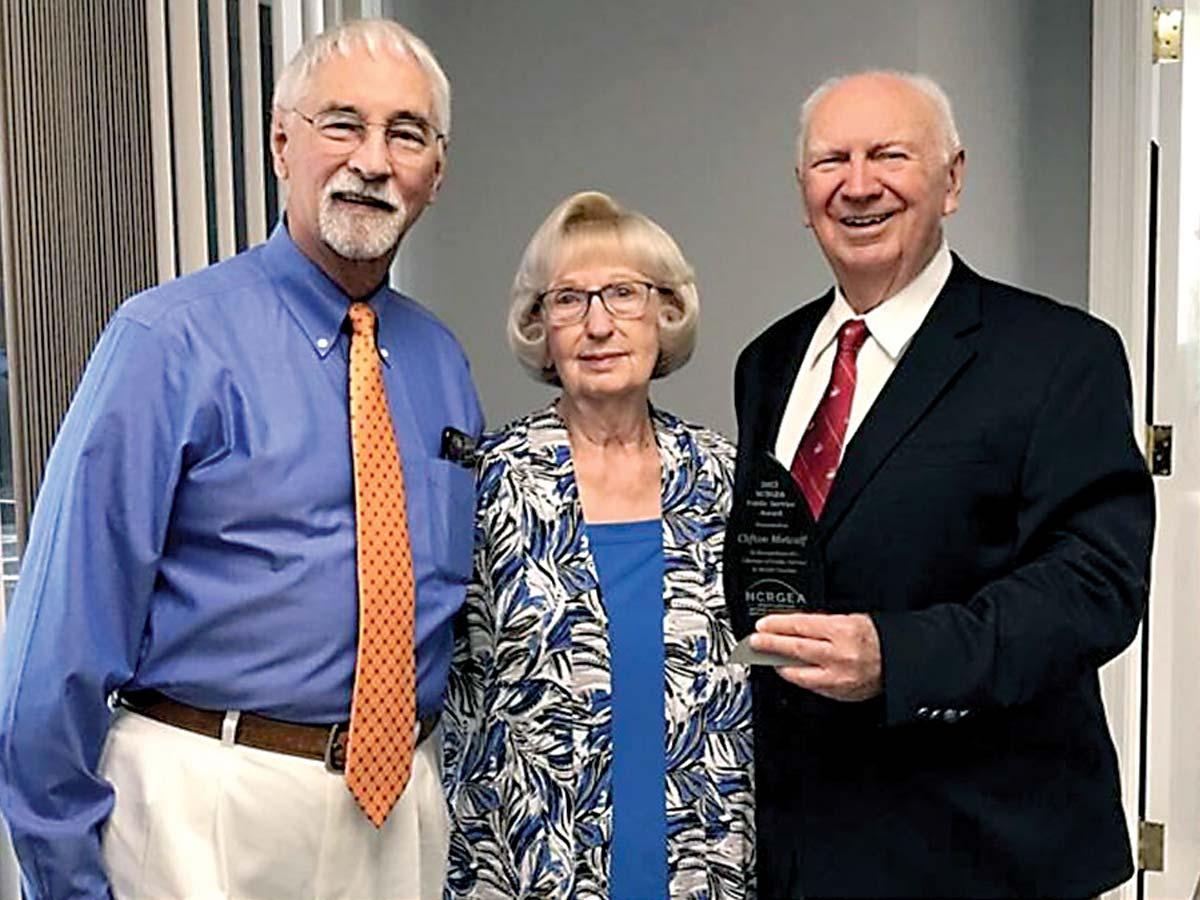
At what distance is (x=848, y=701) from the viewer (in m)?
1.29

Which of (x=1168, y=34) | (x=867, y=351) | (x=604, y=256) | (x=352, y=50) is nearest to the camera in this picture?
(x=867, y=351)

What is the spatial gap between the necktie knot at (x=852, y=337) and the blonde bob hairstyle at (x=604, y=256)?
369mm

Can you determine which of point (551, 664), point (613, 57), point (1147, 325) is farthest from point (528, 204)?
point (551, 664)

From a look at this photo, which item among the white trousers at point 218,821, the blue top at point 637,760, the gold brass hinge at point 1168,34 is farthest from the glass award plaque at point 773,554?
the gold brass hinge at point 1168,34

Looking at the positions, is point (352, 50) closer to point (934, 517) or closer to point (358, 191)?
point (358, 191)

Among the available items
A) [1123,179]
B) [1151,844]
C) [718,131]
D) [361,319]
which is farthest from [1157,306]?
[361,319]

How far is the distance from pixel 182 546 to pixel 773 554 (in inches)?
27.1

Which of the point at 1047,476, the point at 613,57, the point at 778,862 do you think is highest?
the point at 613,57

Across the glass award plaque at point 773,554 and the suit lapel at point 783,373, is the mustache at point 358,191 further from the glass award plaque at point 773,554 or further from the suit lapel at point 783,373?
the glass award plaque at point 773,554

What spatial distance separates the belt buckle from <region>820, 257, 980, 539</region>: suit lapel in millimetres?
596

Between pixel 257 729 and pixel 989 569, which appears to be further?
pixel 257 729

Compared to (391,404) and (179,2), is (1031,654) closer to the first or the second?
(391,404)

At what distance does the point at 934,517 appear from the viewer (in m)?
1.48

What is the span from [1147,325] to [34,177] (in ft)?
7.32
